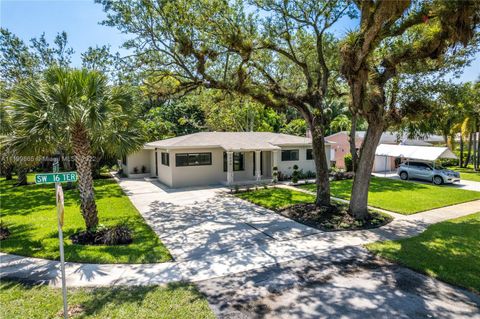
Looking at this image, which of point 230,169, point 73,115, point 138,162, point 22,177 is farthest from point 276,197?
point 22,177

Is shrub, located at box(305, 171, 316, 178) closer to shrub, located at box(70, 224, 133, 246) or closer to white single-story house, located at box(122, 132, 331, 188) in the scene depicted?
white single-story house, located at box(122, 132, 331, 188)

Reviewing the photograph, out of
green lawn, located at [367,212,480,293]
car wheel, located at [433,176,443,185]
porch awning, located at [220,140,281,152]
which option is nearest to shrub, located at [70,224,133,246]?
green lawn, located at [367,212,480,293]

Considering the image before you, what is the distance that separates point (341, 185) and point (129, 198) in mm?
13422

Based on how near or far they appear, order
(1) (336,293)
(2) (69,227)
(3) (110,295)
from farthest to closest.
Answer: (2) (69,227) < (1) (336,293) < (3) (110,295)

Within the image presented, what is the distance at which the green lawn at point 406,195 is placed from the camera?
13.6m

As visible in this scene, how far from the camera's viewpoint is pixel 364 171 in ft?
35.2

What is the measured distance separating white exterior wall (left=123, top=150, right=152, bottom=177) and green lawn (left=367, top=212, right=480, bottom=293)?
20453mm

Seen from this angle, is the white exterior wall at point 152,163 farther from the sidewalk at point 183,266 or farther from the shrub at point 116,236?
the sidewalk at point 183,266

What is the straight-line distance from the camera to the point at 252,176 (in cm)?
2183

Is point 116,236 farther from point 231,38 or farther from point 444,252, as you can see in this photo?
point 444,252

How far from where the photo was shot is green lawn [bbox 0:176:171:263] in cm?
759

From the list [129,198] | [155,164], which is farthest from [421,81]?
[155,164]

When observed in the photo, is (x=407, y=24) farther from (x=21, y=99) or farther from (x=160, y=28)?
(x=21, y=99)

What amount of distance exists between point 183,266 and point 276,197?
9050 millimetres
